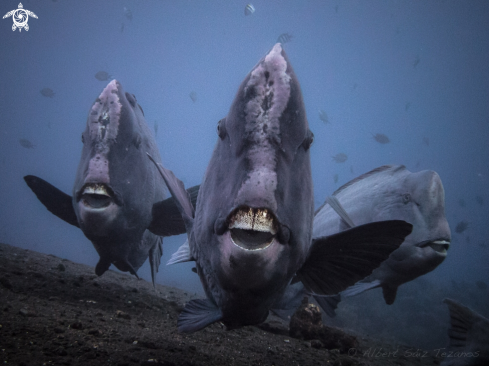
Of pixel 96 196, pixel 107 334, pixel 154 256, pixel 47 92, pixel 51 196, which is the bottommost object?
pixel 107 334

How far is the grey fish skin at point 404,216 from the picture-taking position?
354cm

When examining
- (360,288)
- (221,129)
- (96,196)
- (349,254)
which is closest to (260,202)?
(221,129)

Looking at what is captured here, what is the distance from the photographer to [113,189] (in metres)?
2.93

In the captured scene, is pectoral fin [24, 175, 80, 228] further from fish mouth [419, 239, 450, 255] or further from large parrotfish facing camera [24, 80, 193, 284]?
fish mouth [419, 239, 450, 255]

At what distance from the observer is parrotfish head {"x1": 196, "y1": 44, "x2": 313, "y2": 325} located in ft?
3.99

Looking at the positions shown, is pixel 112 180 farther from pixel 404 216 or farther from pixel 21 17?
pixel 21 17

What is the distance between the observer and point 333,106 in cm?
11600

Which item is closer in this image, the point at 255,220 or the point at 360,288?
the point at 255,220

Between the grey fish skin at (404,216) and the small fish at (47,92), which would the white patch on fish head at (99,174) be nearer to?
the grey fish skin at (404,216)

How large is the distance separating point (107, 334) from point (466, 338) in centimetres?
550

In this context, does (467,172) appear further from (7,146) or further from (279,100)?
(7,146)

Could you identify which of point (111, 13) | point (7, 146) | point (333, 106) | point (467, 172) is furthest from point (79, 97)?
point (467, 172)

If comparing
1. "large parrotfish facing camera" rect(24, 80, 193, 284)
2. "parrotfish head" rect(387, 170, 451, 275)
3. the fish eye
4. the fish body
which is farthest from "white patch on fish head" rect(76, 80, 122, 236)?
the fish body

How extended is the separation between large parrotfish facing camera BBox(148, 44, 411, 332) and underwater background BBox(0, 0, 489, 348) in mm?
16164
